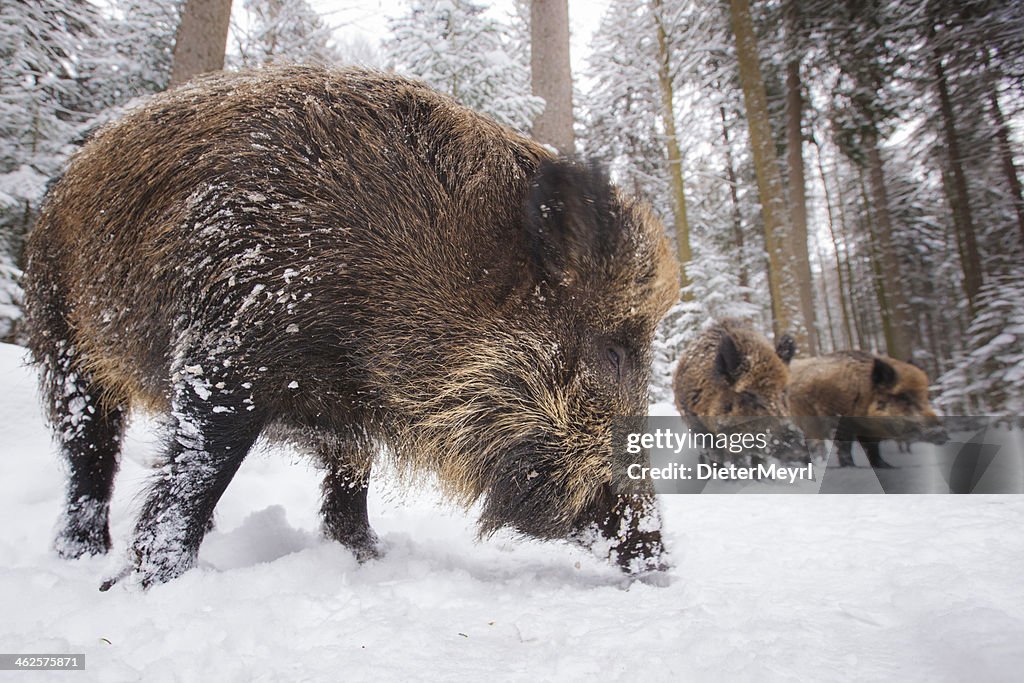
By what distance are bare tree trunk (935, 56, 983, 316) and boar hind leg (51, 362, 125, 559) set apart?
13.9 ft

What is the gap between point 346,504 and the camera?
2.75 metres

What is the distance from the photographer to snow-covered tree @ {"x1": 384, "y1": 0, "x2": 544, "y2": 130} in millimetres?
6598

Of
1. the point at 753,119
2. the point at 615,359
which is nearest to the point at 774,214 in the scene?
the point at 753,119

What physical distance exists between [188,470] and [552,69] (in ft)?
20.3

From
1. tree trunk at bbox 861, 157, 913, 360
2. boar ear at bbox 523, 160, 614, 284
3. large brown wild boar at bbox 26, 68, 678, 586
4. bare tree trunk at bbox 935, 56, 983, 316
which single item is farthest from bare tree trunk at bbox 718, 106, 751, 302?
large brown wild boar at bbox 26, 68, 678, 586

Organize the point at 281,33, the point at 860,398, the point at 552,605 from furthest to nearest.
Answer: the point at 281,33 < the point at 860,398 < the point at 552,605

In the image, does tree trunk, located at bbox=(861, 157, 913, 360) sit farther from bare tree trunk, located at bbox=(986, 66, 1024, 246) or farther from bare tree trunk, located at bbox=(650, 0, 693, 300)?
bare tree trunk, located at bbox=(650, 0, 693, 300)

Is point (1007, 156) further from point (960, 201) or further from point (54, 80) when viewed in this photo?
point (54, 80)

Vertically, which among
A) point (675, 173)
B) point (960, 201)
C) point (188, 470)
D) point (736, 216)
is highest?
point (675, 173)

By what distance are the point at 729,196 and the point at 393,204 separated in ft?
32.7

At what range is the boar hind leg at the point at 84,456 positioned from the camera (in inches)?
95.0

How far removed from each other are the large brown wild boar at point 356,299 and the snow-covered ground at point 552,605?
0.85 feet

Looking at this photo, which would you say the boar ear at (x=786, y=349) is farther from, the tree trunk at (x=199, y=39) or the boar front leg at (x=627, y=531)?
the tree trunk at (x=199, y=39)

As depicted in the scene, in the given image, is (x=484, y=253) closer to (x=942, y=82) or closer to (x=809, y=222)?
(x=942, y=82)
